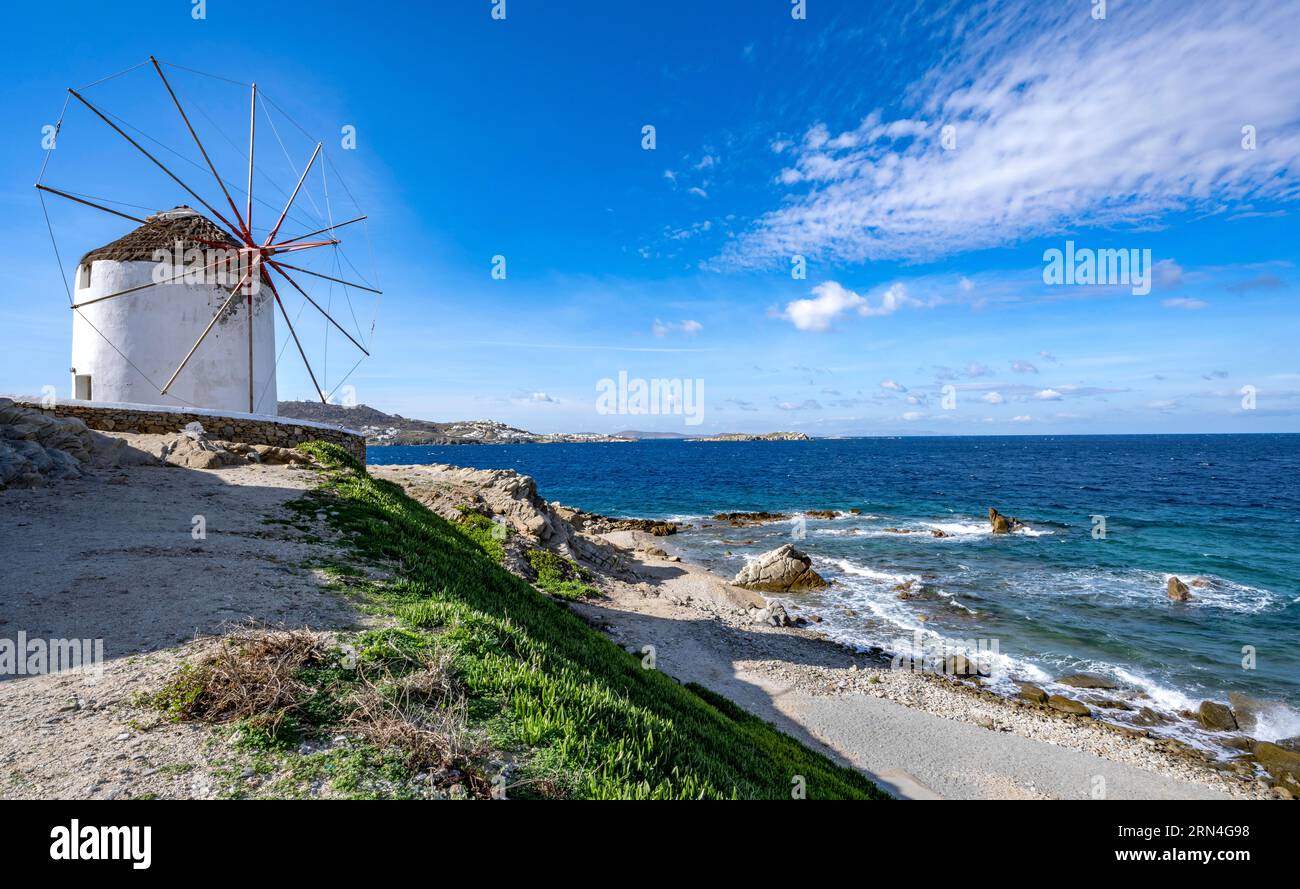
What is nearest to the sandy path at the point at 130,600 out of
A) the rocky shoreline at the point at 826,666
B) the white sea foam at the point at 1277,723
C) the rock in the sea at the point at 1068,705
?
the rocky shoreline at the point at 826,666

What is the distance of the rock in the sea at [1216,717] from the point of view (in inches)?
656

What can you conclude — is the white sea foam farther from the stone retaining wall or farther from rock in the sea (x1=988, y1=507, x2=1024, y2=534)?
the stone retaining wall

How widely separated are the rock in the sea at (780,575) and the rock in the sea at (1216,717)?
1585 cm

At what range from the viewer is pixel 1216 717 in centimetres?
1697

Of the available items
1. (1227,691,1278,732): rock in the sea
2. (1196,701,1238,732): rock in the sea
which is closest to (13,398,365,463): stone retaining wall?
(1196,701,1238,732): rock in the sea

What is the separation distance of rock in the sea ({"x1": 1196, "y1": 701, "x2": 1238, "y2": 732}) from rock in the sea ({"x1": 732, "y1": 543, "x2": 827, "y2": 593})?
1585cm

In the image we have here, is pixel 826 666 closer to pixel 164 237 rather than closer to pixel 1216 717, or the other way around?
pixel 1216 717

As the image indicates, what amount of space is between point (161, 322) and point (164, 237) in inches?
152

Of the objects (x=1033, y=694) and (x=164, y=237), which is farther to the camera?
(x=164, y=237)

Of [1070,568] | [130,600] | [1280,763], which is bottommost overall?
[1280,763]

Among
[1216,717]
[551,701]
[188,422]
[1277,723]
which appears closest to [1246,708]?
[1277,723]
